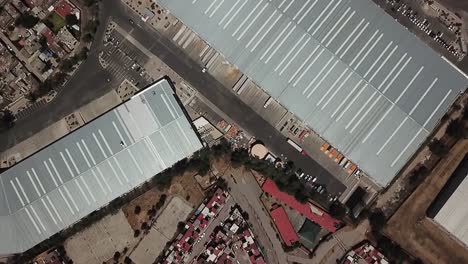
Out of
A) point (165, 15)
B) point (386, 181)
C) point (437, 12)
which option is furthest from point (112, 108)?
point (437, 12)

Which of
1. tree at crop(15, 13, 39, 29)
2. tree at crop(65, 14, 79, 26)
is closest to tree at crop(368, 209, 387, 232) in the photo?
tree at crop(65, 14, 79, 26)

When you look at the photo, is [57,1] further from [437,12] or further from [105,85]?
[437,12]

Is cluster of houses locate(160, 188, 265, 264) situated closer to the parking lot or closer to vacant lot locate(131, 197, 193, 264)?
vacant lot locate(131, 197, 193, 264)

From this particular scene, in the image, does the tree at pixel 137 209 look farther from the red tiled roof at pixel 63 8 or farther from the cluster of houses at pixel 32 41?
the red tiled roof at pixel 63 8

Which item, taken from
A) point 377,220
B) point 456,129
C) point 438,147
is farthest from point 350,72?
point 377,220

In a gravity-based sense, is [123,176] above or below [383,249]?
below

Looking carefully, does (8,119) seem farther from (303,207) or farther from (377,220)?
(377,220)

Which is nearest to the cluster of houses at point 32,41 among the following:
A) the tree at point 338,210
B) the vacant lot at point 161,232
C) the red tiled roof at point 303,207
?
the vacant lot at point 161,232
